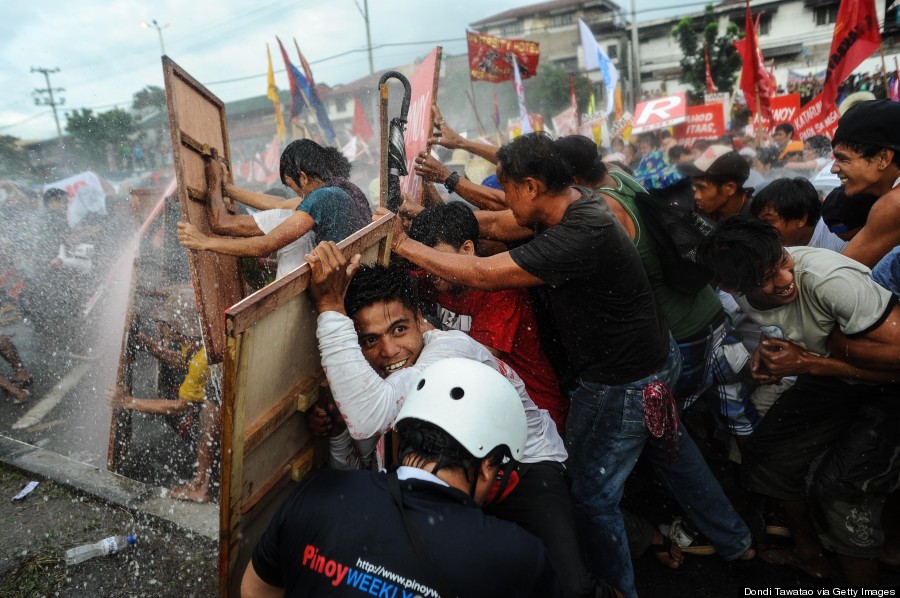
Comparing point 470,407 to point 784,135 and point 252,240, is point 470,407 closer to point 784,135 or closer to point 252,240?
point 252,240

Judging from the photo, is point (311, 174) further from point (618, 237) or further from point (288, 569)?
point (288, 569)

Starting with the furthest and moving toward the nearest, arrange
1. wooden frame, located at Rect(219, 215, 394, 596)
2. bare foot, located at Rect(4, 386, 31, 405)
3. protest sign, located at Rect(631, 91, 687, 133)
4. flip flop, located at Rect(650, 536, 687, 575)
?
protest sign, located at Rect(631, 91, 687, 133) < bare foot, located at Rect(4, 386, 31, 405) < flip flop, located at Rect(650, 536, 687, 575) < wooden frame, located at Rect(219, 215, 394, 596)

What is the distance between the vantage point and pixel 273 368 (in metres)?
2.00

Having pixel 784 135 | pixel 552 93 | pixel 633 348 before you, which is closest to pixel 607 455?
pixel 633 348

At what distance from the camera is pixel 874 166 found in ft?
10.2

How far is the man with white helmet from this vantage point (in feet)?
4.89

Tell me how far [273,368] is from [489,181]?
3.16 metres

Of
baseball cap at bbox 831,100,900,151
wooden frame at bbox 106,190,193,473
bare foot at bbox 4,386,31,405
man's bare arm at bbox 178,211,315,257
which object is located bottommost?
bare foot at bbox 4,386,31,405

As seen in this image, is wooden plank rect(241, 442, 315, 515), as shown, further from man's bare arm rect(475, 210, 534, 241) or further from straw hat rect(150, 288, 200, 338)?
straw hat rect(150, 288, 200, 338)

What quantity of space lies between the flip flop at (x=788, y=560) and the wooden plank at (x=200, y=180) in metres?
3.39

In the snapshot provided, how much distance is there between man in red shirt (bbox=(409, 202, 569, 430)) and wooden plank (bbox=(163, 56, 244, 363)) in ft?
4.03

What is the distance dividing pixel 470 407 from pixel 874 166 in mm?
2870

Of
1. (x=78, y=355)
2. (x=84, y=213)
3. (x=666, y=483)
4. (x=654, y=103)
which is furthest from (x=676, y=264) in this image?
(x=654, y=103)

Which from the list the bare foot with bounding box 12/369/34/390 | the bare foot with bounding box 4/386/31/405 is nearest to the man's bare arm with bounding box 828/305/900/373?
the bare foot with bounding box 4/386/31/405
